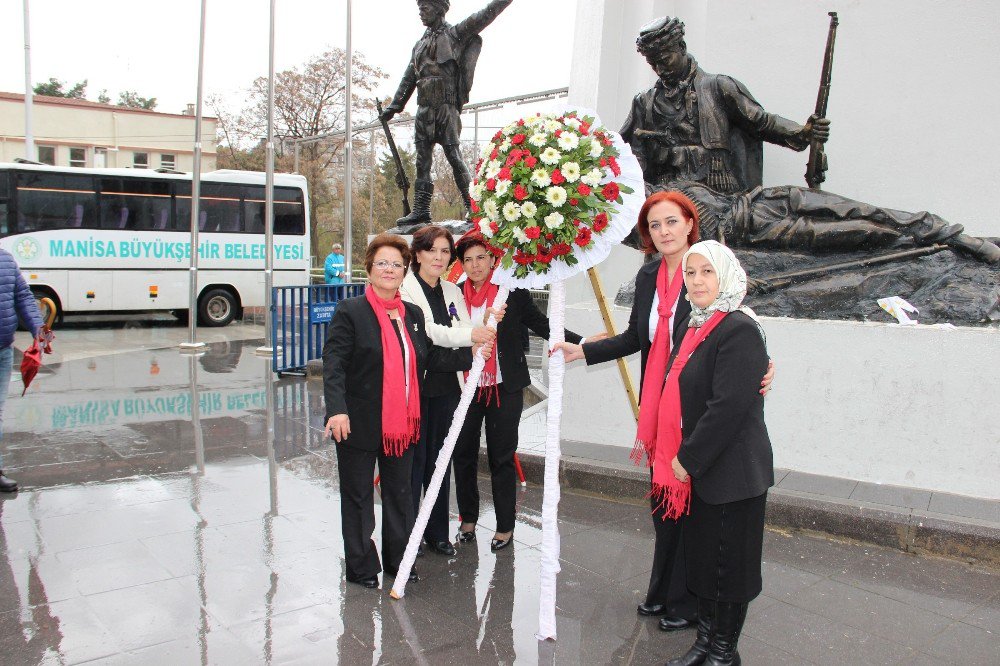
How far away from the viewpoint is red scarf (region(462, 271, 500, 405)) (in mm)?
3973

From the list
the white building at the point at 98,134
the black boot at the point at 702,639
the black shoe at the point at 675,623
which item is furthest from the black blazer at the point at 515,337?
the white building at the point at 98,134


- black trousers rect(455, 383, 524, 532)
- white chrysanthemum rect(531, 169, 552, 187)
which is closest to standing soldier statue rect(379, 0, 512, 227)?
black trousers rect(455, 383, 524, 532)

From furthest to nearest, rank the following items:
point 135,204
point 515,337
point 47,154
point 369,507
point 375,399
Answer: point 47,154
point 135,204
point 515,337
point 369,507
point 375,399

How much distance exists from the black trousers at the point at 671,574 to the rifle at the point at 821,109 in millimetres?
3744

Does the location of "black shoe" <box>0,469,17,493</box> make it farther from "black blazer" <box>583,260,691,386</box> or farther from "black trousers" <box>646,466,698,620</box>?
"black trousers" <box>646,466,698,620</box>

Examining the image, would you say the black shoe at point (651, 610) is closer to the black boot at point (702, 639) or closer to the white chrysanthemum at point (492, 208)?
the black boot at point (702, 639)

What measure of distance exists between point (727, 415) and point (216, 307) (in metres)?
16.6

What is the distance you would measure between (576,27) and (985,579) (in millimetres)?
7207

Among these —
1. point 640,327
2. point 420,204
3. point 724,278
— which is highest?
point 420,204

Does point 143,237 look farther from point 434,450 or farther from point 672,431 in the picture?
point 672,431

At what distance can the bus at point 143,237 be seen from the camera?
50.6ft

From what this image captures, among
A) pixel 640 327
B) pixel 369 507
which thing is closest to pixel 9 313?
pixel 369 507

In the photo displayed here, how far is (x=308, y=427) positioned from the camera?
279 inches

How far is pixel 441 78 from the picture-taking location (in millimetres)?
8250
